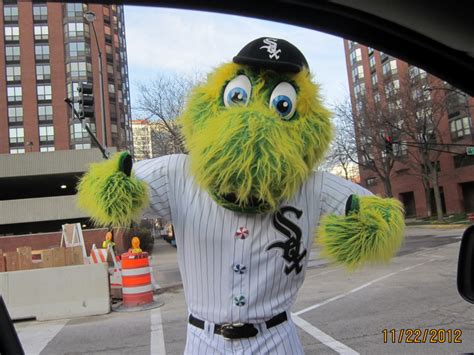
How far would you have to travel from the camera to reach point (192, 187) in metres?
2.13

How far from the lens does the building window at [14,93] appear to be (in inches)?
2324

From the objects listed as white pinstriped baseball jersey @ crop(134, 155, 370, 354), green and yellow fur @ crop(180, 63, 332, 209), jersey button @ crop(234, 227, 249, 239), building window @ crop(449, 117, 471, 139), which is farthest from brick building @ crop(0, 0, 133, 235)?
jersey button @ crop(234, 227, 249, 239)

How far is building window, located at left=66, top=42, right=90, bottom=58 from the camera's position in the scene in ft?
199

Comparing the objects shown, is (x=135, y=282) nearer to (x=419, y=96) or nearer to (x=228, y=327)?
(x=228, y=327)

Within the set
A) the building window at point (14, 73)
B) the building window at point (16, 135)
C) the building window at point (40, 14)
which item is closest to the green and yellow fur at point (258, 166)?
the building window at point (14, 73)

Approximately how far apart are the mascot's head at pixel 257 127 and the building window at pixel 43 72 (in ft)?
207

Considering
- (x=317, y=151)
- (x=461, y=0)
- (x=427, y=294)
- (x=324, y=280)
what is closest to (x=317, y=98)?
(x=317, y=151)

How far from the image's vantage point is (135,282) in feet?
30.0

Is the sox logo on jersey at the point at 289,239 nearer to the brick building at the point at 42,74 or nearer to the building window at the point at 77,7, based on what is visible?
the building window at the point at 77,7

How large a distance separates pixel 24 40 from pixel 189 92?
2535 inches

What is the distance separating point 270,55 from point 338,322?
5250mm

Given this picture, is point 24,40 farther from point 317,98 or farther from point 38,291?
point 317,98

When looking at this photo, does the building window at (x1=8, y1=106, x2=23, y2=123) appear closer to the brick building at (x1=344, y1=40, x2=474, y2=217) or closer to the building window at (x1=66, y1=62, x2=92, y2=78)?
the building window at (x1=66, y1=62, x2=92, y2=78)

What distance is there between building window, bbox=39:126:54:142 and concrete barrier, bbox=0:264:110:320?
183ft
